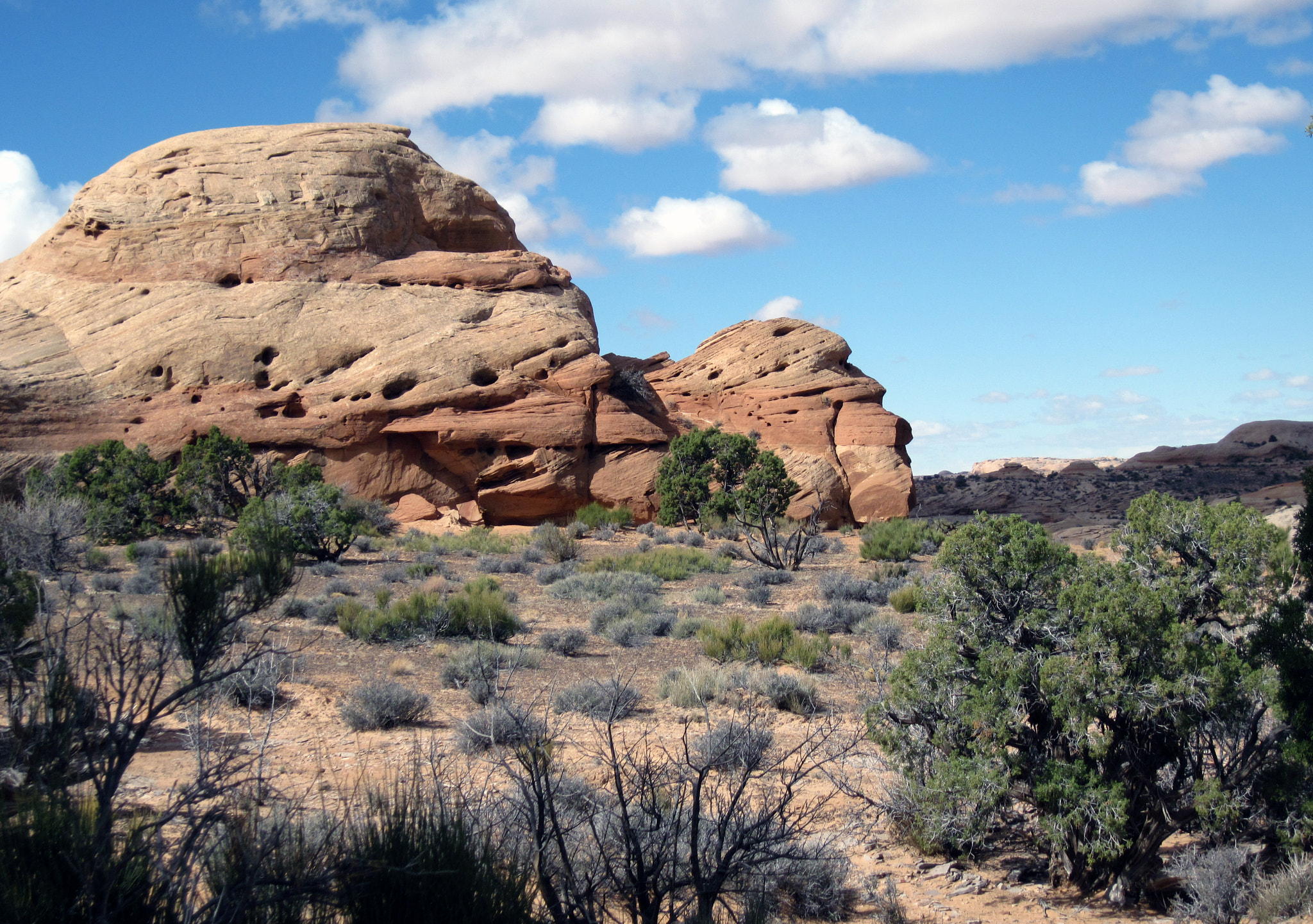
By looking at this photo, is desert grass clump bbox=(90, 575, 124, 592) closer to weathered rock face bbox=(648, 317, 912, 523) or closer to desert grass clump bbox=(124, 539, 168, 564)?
desert grass clump bbox=(124, 539, 168, 564)

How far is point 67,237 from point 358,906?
1333 inches

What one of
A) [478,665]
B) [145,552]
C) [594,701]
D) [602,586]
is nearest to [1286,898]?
[594,701]

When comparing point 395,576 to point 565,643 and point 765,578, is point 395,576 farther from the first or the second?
point 765,578

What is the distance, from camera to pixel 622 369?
34.4 meters

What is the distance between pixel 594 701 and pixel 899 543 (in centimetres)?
1427

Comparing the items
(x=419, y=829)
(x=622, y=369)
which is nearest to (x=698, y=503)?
(x=622, y=369)

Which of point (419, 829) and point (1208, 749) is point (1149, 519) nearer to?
point (1208, 749)

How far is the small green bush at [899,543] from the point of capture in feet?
69.0

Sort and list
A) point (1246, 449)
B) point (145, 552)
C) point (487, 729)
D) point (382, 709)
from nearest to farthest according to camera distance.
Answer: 1. point (487, 729)
2. point (382, 709)
3. point (145, 552)
4. point (1246, 449)

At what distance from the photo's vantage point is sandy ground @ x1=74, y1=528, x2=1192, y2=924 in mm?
5500

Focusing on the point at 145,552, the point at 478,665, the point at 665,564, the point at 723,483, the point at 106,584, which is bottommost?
the point at 478,665

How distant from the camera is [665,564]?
734 inches

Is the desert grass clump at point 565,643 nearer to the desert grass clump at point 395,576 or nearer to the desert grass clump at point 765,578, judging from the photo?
the desert grass clump at point 395,576

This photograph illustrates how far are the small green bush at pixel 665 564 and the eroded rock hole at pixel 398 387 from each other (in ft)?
36.9
